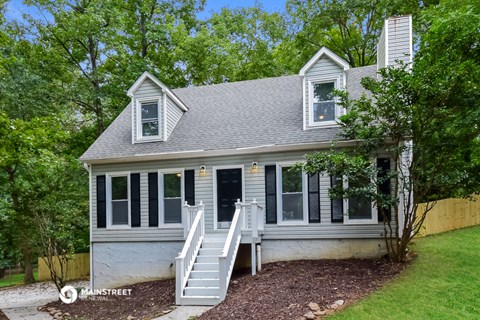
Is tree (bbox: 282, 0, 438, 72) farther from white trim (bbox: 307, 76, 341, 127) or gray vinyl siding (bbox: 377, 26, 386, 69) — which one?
white trim (bbox: 307, 76, 341, 127)

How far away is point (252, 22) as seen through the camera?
23750 millimetres

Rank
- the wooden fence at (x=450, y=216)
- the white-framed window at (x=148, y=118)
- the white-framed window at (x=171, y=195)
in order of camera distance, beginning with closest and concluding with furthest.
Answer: the white-framed window at (x=171, y=195), the white-framed window at (x=148, y=118), the wooden fence at (x=450, y=216)

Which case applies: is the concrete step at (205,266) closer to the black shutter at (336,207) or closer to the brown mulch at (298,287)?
the brown mulch at (298,287)

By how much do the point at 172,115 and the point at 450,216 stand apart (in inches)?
390

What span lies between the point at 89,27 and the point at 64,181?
303 inches

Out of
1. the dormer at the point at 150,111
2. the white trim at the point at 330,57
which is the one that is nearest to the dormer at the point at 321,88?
the white trim at the point at 330,57

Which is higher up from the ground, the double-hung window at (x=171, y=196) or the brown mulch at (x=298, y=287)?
the double-hung window at (x=171, y=196)

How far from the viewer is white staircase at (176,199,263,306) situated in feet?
27.8

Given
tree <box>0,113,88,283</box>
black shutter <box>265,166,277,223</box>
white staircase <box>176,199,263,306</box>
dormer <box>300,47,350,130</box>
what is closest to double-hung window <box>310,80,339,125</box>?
dormer <box>300,47,350,130</box>

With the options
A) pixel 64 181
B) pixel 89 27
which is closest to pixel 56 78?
pixel 89 27

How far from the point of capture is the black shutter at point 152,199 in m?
11.5

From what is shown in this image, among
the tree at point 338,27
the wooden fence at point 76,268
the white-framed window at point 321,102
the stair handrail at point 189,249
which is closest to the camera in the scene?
the stair handrail at point 189,249

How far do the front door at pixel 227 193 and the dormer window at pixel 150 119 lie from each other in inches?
105

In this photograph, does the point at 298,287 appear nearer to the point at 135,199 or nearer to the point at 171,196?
the point at 171,196
